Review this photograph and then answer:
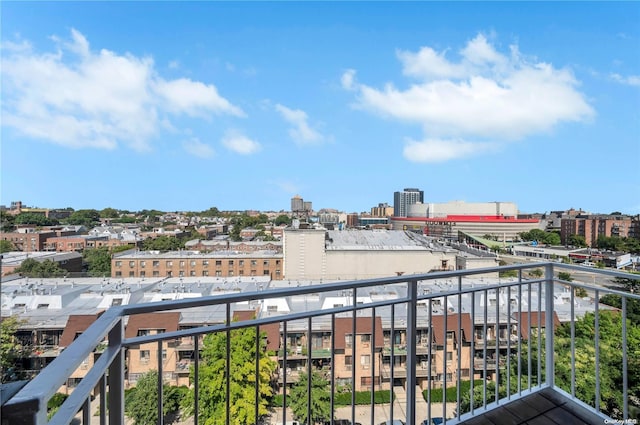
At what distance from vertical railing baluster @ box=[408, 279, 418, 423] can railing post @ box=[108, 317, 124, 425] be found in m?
1.34

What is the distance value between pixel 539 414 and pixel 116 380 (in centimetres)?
A: 253

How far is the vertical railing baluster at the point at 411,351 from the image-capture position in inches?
73.1

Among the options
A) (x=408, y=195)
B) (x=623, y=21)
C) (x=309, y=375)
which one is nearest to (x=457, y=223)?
(x=408, y=195)

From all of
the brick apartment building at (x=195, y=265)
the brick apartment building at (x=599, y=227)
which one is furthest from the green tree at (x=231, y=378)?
the brick apartment building at (x=599, y=227)

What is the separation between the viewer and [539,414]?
7.45ft

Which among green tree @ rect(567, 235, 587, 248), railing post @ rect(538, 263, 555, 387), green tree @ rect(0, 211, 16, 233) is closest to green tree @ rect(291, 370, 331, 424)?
railing post @ rect(538, 263, 555, 387)

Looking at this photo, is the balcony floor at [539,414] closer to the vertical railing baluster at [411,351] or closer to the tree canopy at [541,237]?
the vertical railing baluster at [411,351]

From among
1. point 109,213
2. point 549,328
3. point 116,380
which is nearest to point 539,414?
point 549,328

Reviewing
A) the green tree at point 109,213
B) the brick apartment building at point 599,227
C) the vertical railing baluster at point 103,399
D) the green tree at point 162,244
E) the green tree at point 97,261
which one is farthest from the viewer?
the green tree at point 109,213

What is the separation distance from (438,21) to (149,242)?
3797 centimetres

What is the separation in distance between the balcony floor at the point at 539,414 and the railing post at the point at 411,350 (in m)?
0.52

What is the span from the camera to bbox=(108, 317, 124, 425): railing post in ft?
3.47

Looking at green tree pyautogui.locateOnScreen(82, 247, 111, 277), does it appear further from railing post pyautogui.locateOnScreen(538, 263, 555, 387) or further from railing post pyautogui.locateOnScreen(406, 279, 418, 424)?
railing post pyautogui.locateOnScreen(538, 263, 555, 387)

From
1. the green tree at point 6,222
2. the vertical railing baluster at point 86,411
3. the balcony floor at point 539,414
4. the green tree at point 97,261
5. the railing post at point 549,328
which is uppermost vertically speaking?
the green tree at point 6,222
